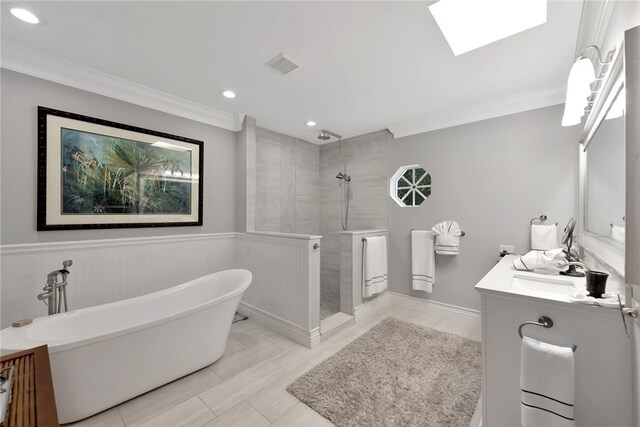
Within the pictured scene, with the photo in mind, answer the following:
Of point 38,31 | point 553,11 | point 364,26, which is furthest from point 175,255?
point 553,11

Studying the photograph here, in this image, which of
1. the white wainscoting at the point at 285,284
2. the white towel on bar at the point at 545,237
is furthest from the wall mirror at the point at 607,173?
the white wainscoting at the point at 285,284

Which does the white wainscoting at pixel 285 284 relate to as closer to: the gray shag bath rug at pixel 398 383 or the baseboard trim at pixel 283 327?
the baseboard trim at pixel 283 327

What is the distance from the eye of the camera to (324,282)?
155 inches

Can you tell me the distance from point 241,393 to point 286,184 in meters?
2.59

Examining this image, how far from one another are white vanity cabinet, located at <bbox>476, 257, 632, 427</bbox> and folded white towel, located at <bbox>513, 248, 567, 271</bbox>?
492 millimetres

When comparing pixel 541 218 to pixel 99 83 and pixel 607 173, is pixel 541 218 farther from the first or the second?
pixel 99 83

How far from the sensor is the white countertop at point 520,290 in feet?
3.35

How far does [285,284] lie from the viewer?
2527 mm

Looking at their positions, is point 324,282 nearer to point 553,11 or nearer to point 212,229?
point 212,229

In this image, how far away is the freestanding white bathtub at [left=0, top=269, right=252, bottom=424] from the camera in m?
1.38

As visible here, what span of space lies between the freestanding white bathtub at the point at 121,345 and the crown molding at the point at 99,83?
181 cm

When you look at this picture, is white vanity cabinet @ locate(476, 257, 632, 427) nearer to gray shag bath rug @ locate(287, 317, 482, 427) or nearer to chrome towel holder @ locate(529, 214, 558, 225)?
gray shag bath rug @ locate(287, 317, 482, 427)

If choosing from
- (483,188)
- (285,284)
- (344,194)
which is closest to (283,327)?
(285,284)

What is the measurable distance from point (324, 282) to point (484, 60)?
3.28 metres
